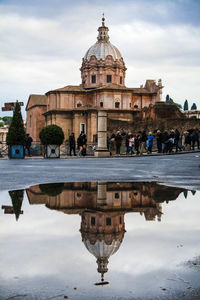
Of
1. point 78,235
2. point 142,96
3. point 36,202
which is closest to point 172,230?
point 78,235

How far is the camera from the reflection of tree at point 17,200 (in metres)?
4.97

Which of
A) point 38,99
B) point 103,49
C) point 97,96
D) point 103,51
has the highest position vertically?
point 103,49

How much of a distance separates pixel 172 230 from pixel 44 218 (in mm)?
1382

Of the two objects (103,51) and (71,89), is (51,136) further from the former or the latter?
(103,51)

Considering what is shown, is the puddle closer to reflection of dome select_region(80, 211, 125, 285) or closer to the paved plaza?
reflection of dome select_region(80, 211, 125, 285)

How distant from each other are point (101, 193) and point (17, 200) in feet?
4.41

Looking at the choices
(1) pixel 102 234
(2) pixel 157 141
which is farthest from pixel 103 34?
(1) pixel 102 234

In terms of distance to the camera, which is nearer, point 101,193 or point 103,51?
point 101,193

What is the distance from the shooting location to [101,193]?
6535 mm

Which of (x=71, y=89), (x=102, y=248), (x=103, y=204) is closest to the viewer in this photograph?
(x=102, y=248)

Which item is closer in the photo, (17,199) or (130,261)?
(130,261)

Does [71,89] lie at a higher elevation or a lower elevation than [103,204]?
higher

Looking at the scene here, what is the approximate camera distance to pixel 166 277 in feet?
8.30

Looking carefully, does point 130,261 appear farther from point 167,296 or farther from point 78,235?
point 78,235
